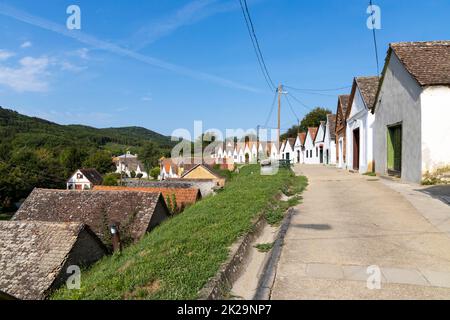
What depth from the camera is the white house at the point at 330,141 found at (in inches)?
1283

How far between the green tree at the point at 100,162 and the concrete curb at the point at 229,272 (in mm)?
85192

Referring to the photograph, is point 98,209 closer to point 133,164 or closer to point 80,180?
point 80,180

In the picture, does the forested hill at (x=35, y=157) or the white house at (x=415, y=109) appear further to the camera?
the forested hill at (x=35, y=157)

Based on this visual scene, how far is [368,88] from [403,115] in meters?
6.62

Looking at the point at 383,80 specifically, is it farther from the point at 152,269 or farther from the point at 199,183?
the point at 199,183

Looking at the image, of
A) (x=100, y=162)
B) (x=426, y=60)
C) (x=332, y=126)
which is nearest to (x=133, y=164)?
(x=100, y=162)

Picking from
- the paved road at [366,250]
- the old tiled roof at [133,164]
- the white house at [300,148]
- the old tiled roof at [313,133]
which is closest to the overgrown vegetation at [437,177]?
the paved road at [366,250]

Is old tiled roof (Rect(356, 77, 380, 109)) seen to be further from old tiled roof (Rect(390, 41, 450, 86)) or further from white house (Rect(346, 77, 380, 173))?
old tiled roof (Rect(390, 41, 450, 86))

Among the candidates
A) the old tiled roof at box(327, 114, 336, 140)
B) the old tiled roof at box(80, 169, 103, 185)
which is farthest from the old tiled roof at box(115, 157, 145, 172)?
the old tiled roof at box(327, 114, 336, 140)

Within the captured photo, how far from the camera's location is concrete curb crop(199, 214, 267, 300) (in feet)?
11.7

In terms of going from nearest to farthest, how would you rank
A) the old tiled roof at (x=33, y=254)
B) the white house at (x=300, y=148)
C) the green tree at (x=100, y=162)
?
the old tiled roof at (x=33, y=254)
the white house at (x=300, y=148)
the green tree at (x=100, y=162)

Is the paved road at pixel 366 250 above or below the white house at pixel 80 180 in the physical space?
above

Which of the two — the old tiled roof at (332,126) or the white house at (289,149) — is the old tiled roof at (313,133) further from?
the white house at (289,149)
